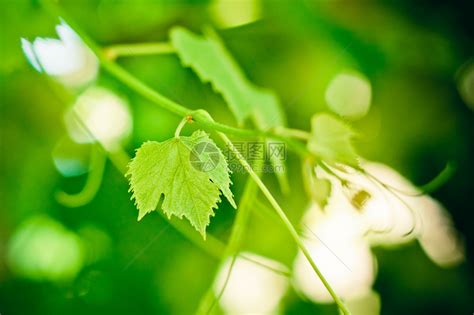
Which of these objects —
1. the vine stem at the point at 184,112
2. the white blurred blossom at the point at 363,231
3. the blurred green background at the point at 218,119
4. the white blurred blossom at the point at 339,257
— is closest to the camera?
the vine stem at the point at 184,112

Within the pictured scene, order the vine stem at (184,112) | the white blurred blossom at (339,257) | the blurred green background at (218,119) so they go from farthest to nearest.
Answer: the blurred green background at (218,119) < the white blurred blossom at (339,257) < the vine stem at (184,112)

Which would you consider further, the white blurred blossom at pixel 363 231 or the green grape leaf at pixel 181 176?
the white blurred blossom at pixel 363 231

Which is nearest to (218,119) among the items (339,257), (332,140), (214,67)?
(214,67)

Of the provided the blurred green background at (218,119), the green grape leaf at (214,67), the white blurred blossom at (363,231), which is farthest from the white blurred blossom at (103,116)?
the white blurred blossom at (363,231)

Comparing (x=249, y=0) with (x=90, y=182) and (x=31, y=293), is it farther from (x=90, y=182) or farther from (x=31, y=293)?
(x=31, y=293)

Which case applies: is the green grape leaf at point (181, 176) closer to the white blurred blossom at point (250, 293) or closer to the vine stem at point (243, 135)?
the vine stem at point (243, 135)

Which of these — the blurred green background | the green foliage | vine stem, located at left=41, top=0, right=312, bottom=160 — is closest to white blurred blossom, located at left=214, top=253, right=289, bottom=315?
the blurred green background

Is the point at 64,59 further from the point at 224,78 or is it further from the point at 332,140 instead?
the point at 332,140
